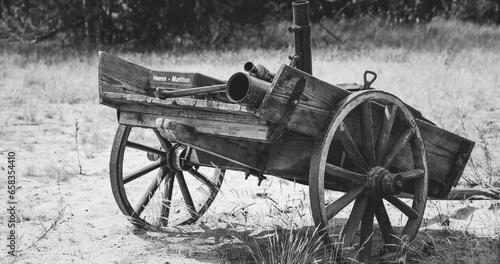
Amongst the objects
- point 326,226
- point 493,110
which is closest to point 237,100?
point 326,226

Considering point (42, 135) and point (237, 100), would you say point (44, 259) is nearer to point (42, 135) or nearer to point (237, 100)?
point (237, 100)

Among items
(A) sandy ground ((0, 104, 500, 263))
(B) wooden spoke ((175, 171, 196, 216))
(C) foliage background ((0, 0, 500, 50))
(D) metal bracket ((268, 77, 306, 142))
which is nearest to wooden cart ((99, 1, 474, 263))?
(D) metal bracket ((268, 77, 306, 142))

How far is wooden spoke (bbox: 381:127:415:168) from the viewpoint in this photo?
426 centimetres

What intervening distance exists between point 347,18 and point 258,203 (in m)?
11.5

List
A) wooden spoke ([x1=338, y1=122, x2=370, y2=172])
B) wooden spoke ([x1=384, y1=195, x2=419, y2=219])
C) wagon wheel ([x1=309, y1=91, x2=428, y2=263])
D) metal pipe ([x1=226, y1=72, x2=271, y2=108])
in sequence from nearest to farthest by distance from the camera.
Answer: metal pipe ([x1=226, y1=72, x2=271, y2=108]) < wagon wheel ([x1=309, y1=91, x2=428, y2=263]) < wooden spoke ([x1=338, y1=122, x2=370, y2=172]) < wooden spoke ([x1=384, y1=195, x2=419, y2=219])

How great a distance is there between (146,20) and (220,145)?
11444 mm

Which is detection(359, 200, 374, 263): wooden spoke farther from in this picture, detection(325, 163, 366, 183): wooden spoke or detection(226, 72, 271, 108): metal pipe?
detection(226, 72, 271, 108): metal pipe

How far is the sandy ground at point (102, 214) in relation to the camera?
15.0 feet

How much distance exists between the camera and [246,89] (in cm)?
363

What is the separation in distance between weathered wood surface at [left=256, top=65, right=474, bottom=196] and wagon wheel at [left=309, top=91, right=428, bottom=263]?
0.13 ft

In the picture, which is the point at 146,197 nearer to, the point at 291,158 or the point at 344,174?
the point at 291,158

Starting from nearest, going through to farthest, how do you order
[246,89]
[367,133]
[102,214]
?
[246,89] < [367,133] < [102,214]

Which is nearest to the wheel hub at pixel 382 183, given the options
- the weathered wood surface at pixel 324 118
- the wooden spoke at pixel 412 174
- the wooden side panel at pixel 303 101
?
the wooden spoke at pixel 412 174

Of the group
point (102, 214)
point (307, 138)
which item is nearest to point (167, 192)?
point (102, 214)
